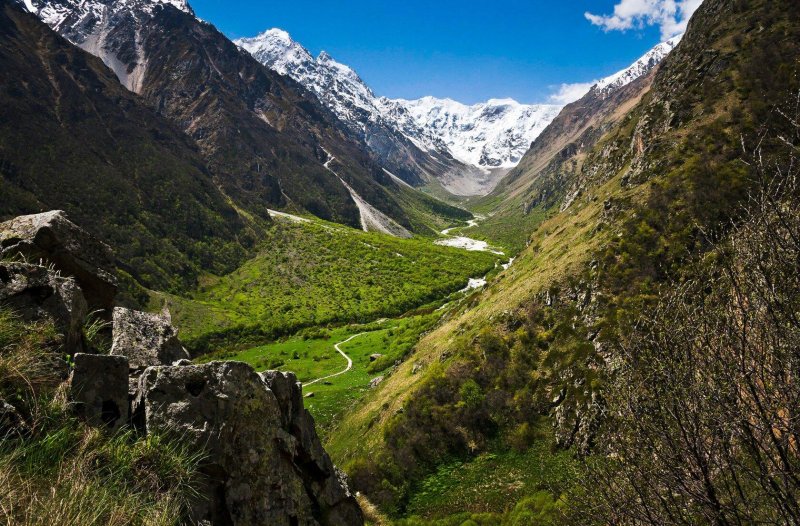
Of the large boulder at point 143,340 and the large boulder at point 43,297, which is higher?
the large boulder at point 43,297

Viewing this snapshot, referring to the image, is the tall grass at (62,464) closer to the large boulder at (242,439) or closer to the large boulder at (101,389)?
the large boulder at (101,389)

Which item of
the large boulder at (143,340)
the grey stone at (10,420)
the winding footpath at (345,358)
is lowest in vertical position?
the winding footpath at (345,358)

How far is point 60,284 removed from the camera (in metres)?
10.5

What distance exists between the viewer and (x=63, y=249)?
13695 mm

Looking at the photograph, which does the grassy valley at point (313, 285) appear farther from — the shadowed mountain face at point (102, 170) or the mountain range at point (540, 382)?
the mountain range at point (540, 382)

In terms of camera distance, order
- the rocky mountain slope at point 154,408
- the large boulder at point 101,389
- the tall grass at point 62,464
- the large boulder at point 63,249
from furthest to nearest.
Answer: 1. the large boulder at point 63,249
2. the large boulder at point 101,389
3. the rocky mountain slope at point 154,408
4. the tall grass at point 62,464

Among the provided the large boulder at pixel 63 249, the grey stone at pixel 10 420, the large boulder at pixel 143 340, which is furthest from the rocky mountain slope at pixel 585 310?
the grey stone at pixel 10 420

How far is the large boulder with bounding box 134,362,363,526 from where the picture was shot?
9.47m

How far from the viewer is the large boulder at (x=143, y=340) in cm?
1212

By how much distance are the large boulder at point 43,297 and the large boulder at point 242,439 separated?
2230mm

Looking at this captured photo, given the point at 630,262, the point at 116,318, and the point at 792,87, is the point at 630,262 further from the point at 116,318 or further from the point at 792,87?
the point at 116,318

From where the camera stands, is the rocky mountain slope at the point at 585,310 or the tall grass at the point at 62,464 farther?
the rocky mountain slope at the point at 585,310

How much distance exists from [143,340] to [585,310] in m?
28.5

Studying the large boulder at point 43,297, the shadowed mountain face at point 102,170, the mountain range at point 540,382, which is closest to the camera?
the mountain range at point 540,382
